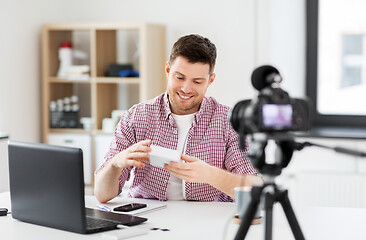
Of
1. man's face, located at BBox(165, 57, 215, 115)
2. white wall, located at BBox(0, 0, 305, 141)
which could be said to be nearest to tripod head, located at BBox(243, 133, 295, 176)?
man's face, located at BBox(165, 57, 215, 115)

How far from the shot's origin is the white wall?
154 inches

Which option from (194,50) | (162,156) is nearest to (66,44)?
(194,50)

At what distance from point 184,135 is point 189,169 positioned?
38 cm

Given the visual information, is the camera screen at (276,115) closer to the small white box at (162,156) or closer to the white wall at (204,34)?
the small white box at (162,156)

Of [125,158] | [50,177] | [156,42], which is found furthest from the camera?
[156,42]

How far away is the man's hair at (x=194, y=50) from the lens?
217 centimetres

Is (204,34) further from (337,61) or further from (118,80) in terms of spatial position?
(337,61)

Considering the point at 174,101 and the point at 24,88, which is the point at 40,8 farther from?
the point at 174,101

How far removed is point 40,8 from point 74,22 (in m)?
0.26

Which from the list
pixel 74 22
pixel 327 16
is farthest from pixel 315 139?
pixel 74 22

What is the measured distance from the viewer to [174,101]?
2260mm

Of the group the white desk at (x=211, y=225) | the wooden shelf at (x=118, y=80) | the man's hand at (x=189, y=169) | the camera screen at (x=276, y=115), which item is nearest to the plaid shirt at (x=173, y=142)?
the white desk at (x=211, y=225)

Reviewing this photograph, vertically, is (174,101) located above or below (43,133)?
above

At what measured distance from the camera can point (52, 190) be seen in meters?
1.73
